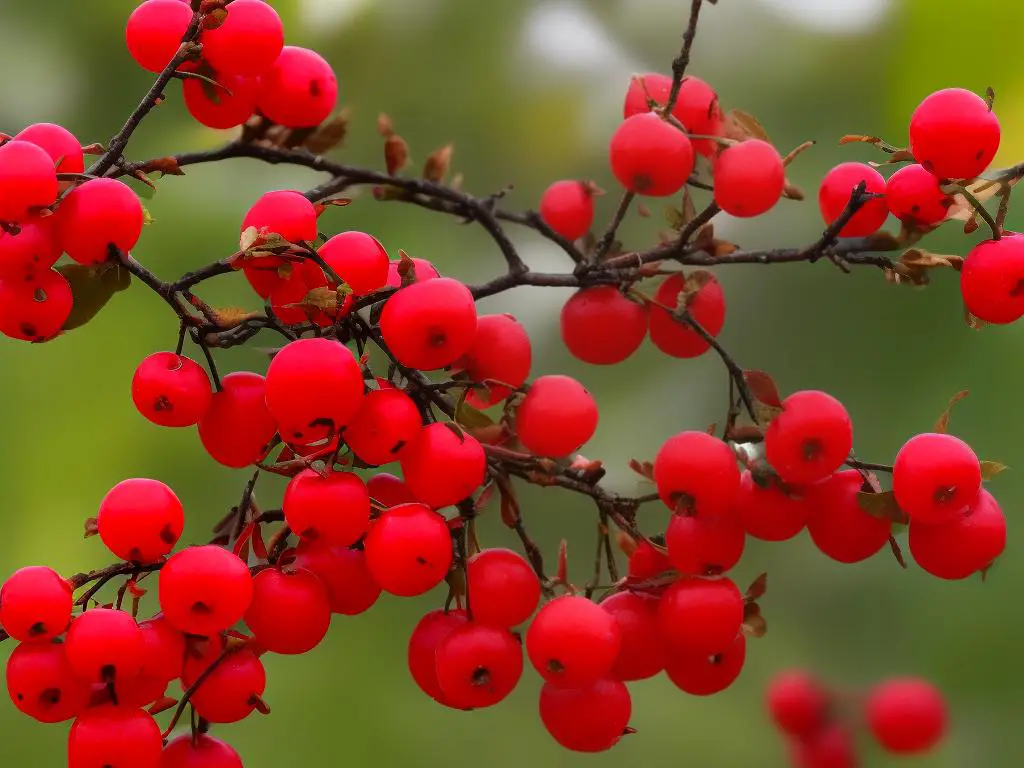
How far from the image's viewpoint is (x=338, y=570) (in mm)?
434

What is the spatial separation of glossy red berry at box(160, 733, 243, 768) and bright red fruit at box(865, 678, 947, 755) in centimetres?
58

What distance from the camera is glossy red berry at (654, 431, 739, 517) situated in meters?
0.43

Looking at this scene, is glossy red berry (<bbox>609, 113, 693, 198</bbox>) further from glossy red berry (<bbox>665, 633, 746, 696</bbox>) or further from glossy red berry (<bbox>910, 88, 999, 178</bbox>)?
glossy red berry (<bbox>665, 633, 746, 696</bbox>)

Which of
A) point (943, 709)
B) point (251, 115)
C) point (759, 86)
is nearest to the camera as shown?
point (251, 115)

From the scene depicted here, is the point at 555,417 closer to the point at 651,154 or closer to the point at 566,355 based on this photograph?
the point at 651,154

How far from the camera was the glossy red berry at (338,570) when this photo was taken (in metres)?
0.43

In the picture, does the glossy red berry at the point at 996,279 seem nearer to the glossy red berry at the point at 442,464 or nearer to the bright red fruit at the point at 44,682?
the glossy red berry at the point at 442,464

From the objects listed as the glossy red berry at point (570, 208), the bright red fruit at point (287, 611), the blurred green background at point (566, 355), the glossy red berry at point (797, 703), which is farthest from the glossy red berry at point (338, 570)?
the glossy red berry at point (797, 703)

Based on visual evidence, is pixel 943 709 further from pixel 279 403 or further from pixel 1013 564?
pixel 279 403

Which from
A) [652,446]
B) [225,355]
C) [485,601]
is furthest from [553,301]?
[485,601]

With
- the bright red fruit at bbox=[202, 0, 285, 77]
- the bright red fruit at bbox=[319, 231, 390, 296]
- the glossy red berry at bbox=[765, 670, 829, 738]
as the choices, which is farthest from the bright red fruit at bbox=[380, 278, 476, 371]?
the glossy red berry at bbox=[765, 670, 829, 738]

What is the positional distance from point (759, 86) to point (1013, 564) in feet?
1.51

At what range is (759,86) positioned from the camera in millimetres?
1019

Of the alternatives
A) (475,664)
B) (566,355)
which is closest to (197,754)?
(475,664)
